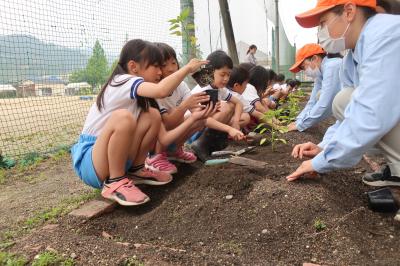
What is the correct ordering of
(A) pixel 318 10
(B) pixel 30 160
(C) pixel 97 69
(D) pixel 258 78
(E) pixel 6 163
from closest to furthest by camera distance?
(A) pixel 318 10 → (E) pixel 6 163 → (B) pixel 30 160 → (D) pixel 258 78 → (C) pixel 97 69

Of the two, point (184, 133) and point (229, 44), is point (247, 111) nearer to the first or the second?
point (184, 133)

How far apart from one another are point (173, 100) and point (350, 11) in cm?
165

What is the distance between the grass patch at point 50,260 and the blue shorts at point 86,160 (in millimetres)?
763

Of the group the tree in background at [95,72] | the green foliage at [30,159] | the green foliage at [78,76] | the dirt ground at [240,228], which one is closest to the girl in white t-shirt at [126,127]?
the dirt ground at [240,228]

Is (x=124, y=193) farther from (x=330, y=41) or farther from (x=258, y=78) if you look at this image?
(x=258, y=78)

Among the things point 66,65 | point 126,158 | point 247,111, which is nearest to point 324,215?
point 126,158

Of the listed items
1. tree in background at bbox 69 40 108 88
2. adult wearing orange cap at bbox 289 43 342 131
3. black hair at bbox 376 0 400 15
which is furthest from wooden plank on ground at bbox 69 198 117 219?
tree in background at bbox 69 40 108 88

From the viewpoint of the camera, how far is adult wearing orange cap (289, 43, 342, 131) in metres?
3.50

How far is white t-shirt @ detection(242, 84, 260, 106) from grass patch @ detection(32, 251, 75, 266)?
3.19 m

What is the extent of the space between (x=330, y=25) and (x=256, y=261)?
118 cm

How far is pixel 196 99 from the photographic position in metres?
2.74

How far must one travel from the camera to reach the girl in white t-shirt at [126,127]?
2.16 meters

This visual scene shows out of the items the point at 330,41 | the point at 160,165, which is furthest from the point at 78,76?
the point at 330,41

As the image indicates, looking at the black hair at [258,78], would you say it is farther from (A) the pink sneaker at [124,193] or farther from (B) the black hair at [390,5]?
(A) the pink sneaker at [124,193]
